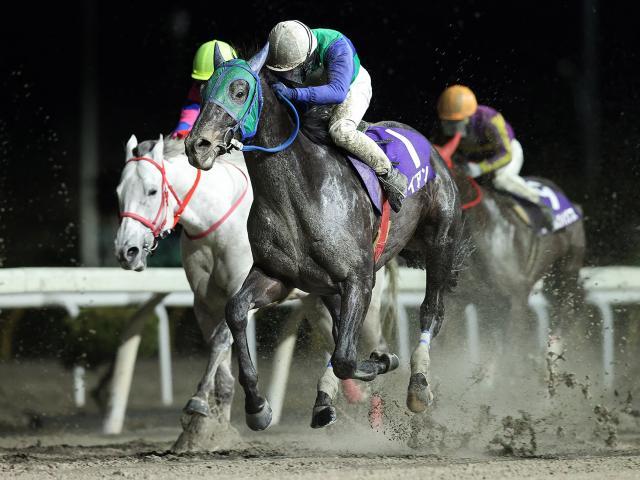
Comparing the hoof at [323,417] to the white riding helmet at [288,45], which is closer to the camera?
the white riding helmet at [288,45]

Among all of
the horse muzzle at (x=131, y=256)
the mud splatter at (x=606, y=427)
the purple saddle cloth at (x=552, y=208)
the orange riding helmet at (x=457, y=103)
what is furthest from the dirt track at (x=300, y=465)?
the orange riding helmet at (x=457, y=103)

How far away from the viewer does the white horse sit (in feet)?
18.2

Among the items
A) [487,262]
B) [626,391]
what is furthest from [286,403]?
[626,391]

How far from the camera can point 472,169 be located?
7957mm

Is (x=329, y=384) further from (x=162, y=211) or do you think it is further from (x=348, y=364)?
(x=162, y=211)

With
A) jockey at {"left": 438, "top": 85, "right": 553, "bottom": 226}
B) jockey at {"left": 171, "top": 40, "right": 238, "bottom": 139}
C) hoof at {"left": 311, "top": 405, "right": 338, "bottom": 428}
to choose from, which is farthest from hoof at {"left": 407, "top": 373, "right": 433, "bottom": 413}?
jockey at {"left": 438, "top": 85, "right": 553, "bottom": 226}

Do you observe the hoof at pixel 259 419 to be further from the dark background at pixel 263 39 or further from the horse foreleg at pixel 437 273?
the dark background at pixel 263 39

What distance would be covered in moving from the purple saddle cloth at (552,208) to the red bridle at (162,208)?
2.98m

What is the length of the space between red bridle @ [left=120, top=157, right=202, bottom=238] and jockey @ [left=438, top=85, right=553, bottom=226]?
258cm

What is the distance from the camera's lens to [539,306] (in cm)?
808

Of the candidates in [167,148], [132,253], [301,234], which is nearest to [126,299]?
[167,148]

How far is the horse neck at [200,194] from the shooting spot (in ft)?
19.2

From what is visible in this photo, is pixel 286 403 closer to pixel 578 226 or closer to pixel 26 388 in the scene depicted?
pixel 26 388

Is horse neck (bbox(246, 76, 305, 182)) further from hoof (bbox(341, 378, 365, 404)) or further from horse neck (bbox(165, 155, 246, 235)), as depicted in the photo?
hoof (bbox(341, 378, 365, 404))
